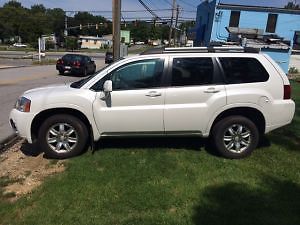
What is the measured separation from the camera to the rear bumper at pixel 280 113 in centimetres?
679

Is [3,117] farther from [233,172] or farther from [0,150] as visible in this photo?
[233,172]

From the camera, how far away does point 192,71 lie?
21.9 feet

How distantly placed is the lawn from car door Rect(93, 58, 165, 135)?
0.53 metres

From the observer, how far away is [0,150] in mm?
7605

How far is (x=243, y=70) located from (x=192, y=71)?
2.90 ft

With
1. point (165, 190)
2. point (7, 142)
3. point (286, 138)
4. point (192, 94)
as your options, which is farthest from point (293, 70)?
point (165, 190)

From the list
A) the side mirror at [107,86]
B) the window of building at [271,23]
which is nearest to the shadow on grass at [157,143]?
the side mirror at [107,86]

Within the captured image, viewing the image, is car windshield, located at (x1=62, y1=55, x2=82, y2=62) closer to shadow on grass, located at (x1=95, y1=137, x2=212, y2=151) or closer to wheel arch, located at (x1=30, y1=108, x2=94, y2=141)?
shadow on grass, located at (x1=95, y1=137, x2=212, y2=151)

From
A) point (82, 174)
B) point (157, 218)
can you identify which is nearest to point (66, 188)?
point (82, 174)

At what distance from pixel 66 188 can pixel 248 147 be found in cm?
313

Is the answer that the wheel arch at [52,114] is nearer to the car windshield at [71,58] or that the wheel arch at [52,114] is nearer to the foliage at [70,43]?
the car windshield at [71,58]

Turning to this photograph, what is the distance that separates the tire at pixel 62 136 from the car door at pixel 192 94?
4.68ft

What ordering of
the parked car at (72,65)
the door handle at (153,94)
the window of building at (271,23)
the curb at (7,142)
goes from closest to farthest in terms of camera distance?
the door handle at (153,94) < the curb at (7,142) < the parked car at (72,65) < the window of building at (271,23)

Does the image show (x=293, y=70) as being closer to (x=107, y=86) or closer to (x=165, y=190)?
(x=107, y=86)
